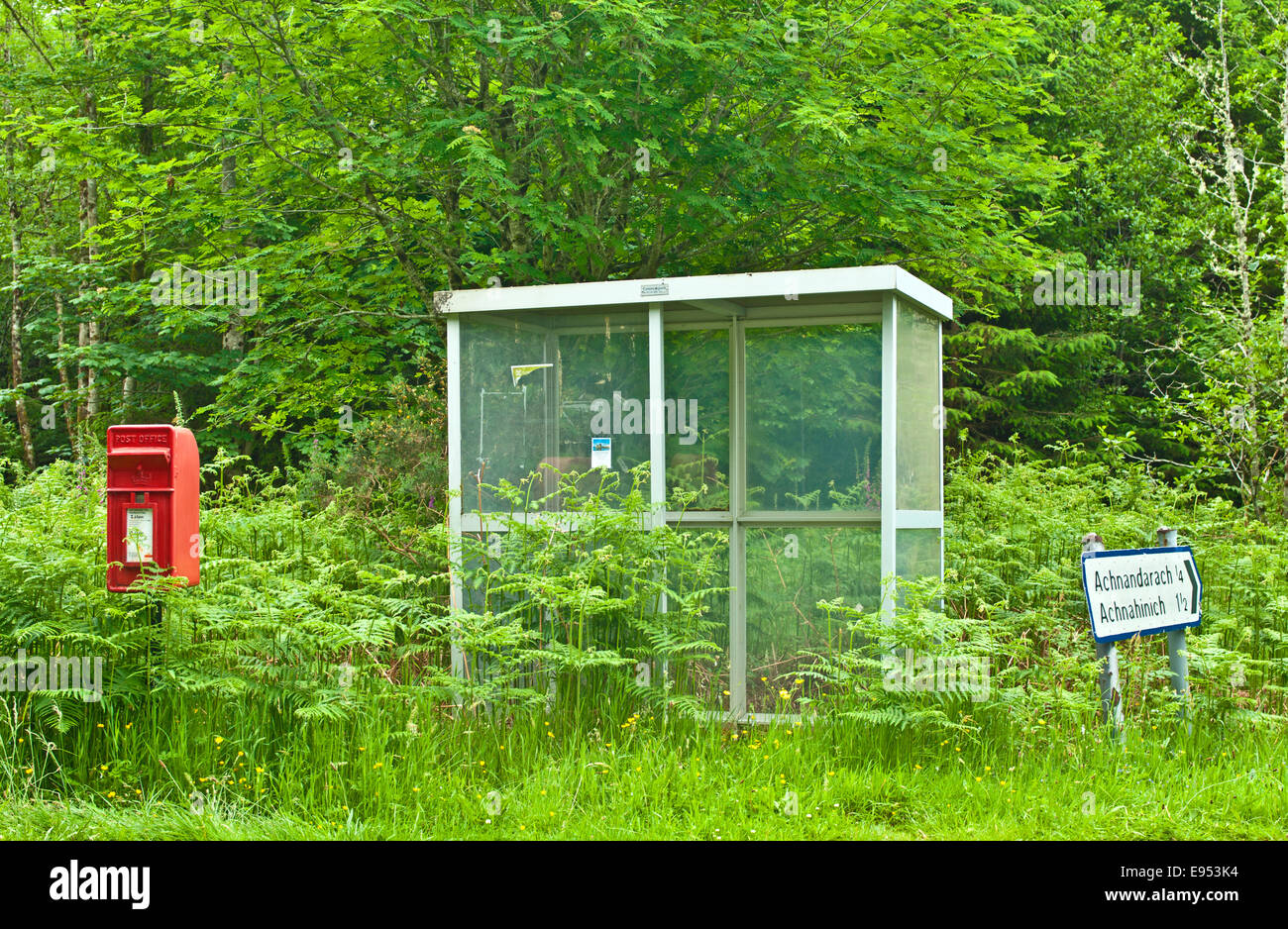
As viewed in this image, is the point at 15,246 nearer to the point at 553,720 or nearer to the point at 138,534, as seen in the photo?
the point at 138,534

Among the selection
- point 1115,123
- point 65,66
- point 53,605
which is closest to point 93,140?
point 65,66

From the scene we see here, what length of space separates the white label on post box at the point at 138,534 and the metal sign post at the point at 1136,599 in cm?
430

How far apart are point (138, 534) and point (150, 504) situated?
17 cm

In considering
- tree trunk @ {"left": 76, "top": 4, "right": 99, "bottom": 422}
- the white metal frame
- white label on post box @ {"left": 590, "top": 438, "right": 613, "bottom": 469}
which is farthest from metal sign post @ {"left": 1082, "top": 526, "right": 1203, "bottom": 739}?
tree trunk @ {"left": 76, "top": 4, "right": 99, "bottom": 422}

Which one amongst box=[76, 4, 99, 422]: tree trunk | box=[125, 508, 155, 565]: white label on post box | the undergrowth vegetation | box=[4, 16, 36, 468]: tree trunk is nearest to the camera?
the undergrowth vegetation

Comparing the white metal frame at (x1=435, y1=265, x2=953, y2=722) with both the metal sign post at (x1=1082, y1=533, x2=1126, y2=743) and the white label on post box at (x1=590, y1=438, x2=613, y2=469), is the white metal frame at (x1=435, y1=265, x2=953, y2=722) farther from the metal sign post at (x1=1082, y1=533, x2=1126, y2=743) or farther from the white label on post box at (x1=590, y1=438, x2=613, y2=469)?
the metal sign post at (x1=1082, y1=533, x2=1126, y2=743)

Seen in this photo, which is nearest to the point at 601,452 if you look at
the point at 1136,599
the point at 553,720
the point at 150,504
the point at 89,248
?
the point at 553,720

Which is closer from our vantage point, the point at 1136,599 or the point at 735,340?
the point at 1136,599

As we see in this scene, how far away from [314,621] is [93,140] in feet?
23.1

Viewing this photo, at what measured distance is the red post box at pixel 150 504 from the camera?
543 cm

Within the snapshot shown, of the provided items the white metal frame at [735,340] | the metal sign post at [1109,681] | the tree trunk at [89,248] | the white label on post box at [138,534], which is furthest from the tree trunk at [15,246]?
the metal sign post at [1109,681]

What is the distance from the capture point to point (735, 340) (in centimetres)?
811

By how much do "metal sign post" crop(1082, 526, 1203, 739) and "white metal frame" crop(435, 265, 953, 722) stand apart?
1028 millimetres

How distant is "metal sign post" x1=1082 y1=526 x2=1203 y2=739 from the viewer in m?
5.39
